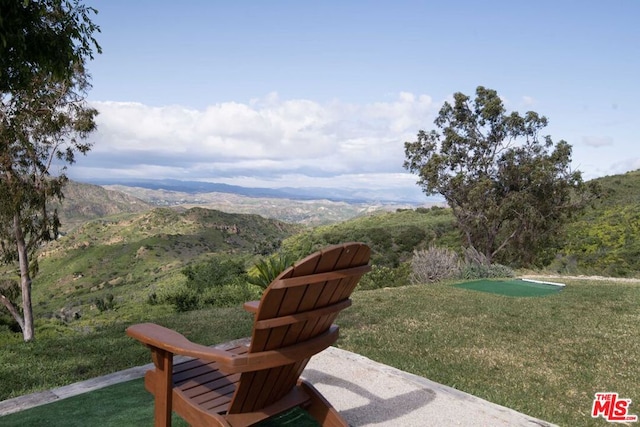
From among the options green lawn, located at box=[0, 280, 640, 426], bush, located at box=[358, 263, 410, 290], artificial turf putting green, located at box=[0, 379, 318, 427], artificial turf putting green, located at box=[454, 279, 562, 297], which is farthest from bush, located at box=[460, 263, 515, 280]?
artificial turf putting green, located at box=[0, 379, 318, 427]

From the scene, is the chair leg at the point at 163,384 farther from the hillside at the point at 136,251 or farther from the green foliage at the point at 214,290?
the hillside at the point at 136,251

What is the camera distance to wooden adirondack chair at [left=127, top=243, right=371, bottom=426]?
2.12 metres

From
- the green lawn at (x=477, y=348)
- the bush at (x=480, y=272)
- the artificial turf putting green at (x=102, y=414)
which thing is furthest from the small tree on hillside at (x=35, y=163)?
the bush at (x=480, y=272)

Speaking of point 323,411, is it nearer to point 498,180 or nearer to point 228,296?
point 228,296

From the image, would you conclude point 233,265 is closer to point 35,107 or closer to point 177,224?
point 35,107

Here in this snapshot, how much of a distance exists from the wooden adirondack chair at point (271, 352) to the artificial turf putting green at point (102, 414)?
71 centimetres

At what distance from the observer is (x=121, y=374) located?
4.31 meters

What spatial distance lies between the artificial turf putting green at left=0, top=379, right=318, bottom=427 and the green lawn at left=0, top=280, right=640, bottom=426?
94 centimetres

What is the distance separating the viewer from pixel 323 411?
2824mm

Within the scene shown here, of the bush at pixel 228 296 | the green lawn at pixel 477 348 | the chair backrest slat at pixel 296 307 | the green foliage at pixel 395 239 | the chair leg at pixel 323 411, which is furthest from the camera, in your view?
the green foliage at pixel 395 239

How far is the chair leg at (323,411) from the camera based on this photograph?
2.80 metres

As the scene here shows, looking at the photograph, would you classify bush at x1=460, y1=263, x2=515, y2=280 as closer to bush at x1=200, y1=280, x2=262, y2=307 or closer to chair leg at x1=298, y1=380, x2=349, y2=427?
bush at x1=200, y1=280, x2=262, y2=307

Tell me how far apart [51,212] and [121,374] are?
9714 millimetres

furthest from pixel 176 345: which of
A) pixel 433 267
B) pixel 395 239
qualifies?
pixel 395 239
